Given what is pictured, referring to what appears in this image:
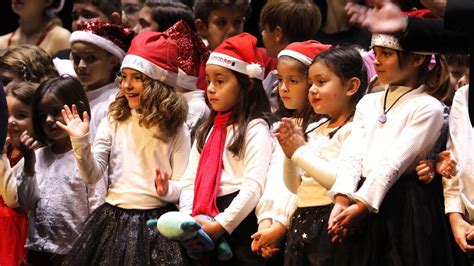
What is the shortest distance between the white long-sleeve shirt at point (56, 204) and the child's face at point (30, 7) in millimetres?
1828

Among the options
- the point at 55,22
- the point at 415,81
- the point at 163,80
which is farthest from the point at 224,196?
the point at 55,22

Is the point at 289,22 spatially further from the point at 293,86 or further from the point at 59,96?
the point at 59,96

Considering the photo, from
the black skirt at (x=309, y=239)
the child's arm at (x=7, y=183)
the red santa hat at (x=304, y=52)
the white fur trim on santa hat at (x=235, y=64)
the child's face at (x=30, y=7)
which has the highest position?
the red santa hat at (x=304, y=52)

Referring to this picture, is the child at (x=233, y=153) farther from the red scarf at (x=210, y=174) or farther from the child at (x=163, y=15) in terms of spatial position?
the child at (x=163, y=15)

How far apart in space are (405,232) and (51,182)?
1896 millimetres

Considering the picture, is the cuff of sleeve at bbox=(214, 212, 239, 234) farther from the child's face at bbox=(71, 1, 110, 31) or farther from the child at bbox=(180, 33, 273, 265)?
the child's face at bbox=(71, 1, 110, 31)

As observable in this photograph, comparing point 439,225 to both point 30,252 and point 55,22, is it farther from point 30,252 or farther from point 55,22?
point 55,22

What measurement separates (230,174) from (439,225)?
1023mm

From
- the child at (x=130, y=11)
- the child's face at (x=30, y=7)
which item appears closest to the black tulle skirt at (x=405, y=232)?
the child at (x=130, y=11)

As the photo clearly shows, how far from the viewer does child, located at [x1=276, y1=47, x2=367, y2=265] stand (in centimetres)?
361

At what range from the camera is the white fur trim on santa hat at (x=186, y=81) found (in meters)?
4.65

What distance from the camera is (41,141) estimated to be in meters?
4.69

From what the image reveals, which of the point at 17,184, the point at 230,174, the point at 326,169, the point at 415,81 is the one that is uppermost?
the point at 415,81

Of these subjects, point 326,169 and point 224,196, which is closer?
point 326,169
